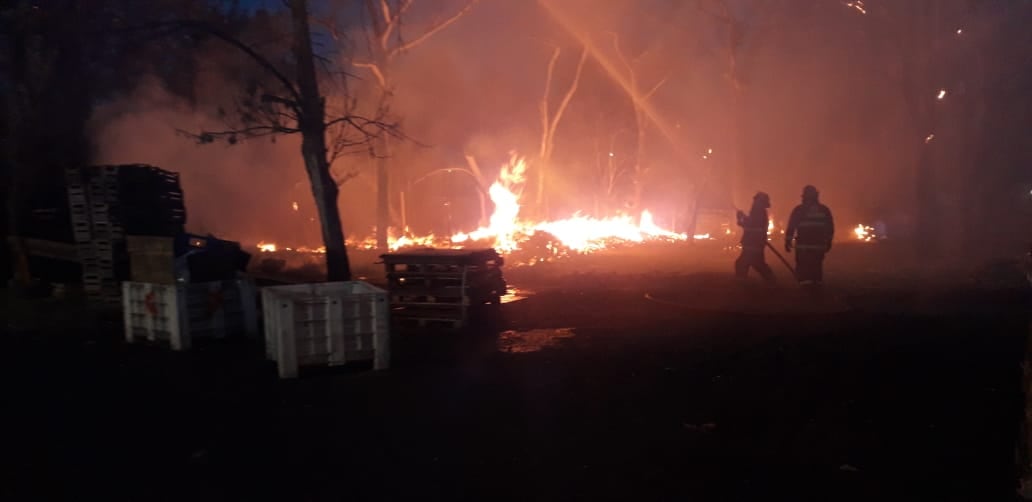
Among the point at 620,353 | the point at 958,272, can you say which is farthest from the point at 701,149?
the point at 620,353

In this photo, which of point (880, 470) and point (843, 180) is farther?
point (843, 180)

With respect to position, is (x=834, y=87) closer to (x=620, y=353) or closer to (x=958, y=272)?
(x=958, y=272)

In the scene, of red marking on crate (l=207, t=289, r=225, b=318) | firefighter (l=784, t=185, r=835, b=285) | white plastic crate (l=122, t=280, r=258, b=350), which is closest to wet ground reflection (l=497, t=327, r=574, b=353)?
white plastic crate (l=122, t=280, r=258, b=350)

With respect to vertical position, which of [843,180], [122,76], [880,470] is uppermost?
[122,76]

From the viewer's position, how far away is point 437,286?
10.5 m

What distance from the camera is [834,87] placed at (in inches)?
1523

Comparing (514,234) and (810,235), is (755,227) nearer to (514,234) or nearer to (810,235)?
(810,235)

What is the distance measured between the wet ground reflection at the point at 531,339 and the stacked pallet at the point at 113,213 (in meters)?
5.73

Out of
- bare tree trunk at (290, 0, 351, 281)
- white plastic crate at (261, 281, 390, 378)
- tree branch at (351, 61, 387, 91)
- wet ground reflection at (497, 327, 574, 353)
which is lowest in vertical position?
wet ground reflection at (497, 327, 574, 353)

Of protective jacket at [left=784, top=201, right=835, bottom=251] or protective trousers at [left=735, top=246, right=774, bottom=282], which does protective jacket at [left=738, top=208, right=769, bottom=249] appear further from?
protective jacket at [left=784, top=201, right=835, bottom=251]

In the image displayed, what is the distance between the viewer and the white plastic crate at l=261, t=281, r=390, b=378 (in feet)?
23.5

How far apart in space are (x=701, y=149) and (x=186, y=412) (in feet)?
128

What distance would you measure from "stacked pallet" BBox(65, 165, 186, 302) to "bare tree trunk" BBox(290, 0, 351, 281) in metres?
2.50

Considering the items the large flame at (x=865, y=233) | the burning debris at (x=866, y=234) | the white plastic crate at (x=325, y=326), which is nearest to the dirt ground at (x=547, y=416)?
the white plastic crate at (x=325, y=326)
